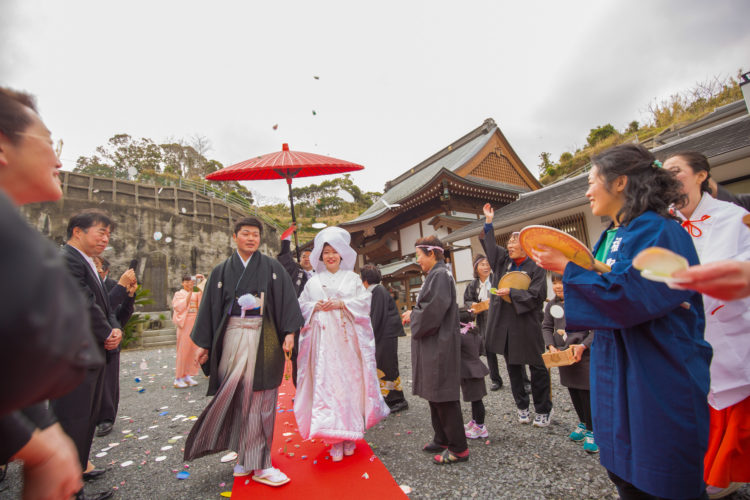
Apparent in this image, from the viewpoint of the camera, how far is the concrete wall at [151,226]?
→ 2066 cm

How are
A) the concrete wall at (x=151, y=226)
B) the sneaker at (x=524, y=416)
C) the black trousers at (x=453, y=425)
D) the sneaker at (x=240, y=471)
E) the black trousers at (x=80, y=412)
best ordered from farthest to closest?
1. the concrete wall at (x=151, y=226)
2. the sneaker at (x=524, y=416)
3. the black trousers at (x=453, y=425)
4. the sneaker at (x=240, y=471)
5. the black trousers at (x=80, y=412)

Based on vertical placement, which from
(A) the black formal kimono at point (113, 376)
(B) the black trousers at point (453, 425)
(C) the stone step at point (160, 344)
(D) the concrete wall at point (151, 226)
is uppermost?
(D) the concrete wall at point (151, 226)

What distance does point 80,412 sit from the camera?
2.42m

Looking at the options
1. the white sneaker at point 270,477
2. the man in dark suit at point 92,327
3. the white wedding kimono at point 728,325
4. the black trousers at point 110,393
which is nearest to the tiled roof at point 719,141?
the white wedding kimono at point 728,325

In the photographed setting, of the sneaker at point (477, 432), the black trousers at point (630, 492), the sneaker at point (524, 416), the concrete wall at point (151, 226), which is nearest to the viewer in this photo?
the black trousers at point (630, 492)

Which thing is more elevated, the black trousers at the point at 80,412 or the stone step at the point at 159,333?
the black trousers at the point at 80,412

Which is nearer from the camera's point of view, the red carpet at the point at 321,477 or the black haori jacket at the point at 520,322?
the red carpet at the point at 321,477

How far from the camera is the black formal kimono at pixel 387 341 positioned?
4621 millimetres

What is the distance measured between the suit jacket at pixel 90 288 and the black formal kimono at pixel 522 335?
363 cm

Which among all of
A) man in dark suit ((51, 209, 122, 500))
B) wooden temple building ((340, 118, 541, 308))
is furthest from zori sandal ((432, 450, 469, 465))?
wooden temple building ((340, 118, 541, 308))

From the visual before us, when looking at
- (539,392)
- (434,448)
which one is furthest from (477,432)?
(539,392)

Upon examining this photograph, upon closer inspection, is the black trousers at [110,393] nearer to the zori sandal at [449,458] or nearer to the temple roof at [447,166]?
the zori sandal at [449,458]

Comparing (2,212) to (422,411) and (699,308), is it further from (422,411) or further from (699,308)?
(422,411)

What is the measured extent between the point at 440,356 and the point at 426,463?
0.88m
